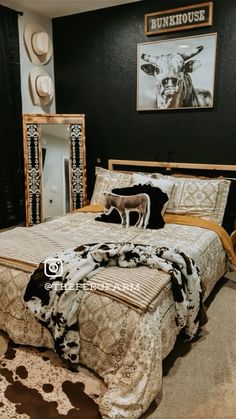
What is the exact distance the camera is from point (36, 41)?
429 cm

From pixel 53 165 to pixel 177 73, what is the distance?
5.90ft

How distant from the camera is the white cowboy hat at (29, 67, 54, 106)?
435 cm

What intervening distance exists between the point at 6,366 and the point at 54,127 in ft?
9.70

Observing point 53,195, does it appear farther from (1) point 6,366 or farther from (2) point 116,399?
(2) point 116,399

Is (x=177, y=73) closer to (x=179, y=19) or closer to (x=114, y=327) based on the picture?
(x=179, y=19)

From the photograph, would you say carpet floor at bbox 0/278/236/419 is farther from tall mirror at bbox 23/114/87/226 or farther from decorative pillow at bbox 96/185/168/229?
tall mirror at bbox 23/114/87/226

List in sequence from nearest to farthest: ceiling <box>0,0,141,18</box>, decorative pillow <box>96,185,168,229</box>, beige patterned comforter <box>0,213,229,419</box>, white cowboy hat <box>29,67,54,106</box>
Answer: beige patterned comforter <box>0,213,229,419</box> → decorative pillow <box>96,185,168,229</box> → ceiling <box>0,0,141,18</box> → white cowboy hat <box>29,67,54,106</box>

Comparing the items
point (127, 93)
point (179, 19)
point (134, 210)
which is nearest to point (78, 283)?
point (134, 210)

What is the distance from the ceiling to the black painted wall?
9 cm

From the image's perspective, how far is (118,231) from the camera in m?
2.98

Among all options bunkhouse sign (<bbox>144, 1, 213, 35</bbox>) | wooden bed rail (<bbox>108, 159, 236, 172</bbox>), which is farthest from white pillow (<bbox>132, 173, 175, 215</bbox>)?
bunkhouse sign (<bbox>144, 1, 213, 35</bbox>)

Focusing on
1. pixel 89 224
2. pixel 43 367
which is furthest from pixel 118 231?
pixel 43 367

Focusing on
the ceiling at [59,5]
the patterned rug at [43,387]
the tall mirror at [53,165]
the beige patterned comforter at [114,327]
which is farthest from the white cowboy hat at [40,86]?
the patterned rug at [43,387]

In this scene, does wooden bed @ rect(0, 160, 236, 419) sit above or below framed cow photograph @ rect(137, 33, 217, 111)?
below
